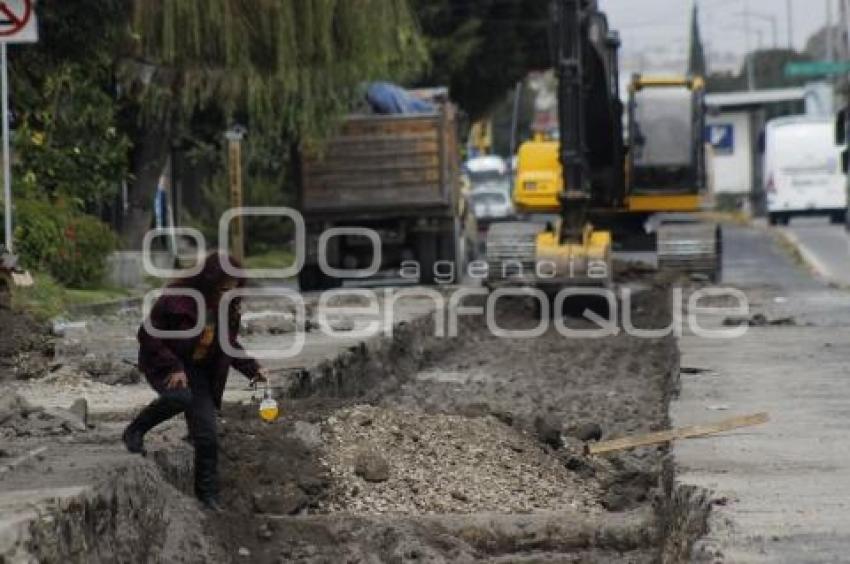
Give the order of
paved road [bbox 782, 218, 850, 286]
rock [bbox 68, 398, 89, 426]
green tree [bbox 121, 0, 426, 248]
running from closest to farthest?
1. rock [bbox 68, 398, 89, 426]
2. green tree [bbox 121, 0, 426, 248]
3. paved road [bbox 782, 218, 850, 286]

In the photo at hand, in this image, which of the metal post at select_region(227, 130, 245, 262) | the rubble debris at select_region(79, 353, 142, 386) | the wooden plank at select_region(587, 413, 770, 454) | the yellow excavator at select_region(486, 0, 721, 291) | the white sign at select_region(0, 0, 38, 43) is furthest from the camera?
the metal post at select_region(227, 130, 245, 262)

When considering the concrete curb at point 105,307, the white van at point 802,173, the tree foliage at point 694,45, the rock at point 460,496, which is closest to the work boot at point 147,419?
the rock at point 460,496

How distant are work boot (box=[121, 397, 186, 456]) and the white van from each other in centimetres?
4974

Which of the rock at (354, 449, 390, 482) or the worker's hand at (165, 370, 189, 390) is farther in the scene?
the rock at (354, 449, 390, 482)

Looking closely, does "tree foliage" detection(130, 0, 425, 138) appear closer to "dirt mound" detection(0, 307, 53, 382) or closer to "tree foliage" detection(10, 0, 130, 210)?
"tree foliage" detection(10, 0, 130, 210)

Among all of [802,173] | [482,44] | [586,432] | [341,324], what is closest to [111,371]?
[586,432]

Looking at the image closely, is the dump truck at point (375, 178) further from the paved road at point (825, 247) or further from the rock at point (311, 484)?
the rock at point (311, 484)

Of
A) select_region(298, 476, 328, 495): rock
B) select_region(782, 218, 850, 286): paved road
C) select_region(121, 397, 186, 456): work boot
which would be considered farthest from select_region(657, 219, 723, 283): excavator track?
select_region(121, 397, 186, 456): work boot

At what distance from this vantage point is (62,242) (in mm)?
22938

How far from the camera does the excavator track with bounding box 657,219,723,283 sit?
26641 mm

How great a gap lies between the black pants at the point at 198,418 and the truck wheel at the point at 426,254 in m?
20.5

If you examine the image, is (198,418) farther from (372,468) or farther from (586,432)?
(586,432)

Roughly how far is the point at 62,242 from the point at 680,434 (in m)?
12.7

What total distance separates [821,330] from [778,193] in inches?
1549
